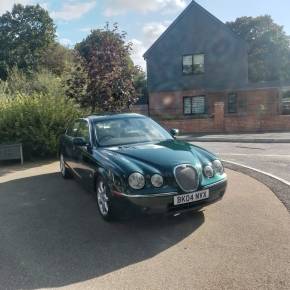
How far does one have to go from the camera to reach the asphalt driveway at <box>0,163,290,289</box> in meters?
3.90

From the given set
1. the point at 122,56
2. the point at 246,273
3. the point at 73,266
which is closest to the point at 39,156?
the point at 122,56

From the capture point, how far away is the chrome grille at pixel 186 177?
514cm

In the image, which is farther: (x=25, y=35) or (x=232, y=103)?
(x=25, y=35)

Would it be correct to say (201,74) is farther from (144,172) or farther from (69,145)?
(144,172)

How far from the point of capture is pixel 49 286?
3855 mm

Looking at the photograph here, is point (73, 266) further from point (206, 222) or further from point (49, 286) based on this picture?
point (206, 222)

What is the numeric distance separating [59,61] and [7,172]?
→ 38734 mm

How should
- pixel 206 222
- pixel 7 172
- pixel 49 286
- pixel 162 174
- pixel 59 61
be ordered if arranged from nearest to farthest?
pixel 49 286
pixel 162 174
pixel 206 222
pixel 7 172
pixel 59 61

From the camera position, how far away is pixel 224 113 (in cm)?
2541

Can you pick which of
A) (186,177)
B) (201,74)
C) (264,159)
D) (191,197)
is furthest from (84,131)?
Answer: (201,74)

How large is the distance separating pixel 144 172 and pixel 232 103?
81.5ft

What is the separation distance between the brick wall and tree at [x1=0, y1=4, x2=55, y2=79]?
99.6ft

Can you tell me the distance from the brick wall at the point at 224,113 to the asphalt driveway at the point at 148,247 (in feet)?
51.7

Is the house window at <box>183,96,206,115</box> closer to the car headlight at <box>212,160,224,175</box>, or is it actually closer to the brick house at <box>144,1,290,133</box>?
the brick house at <box>144,1,290,133</box>
